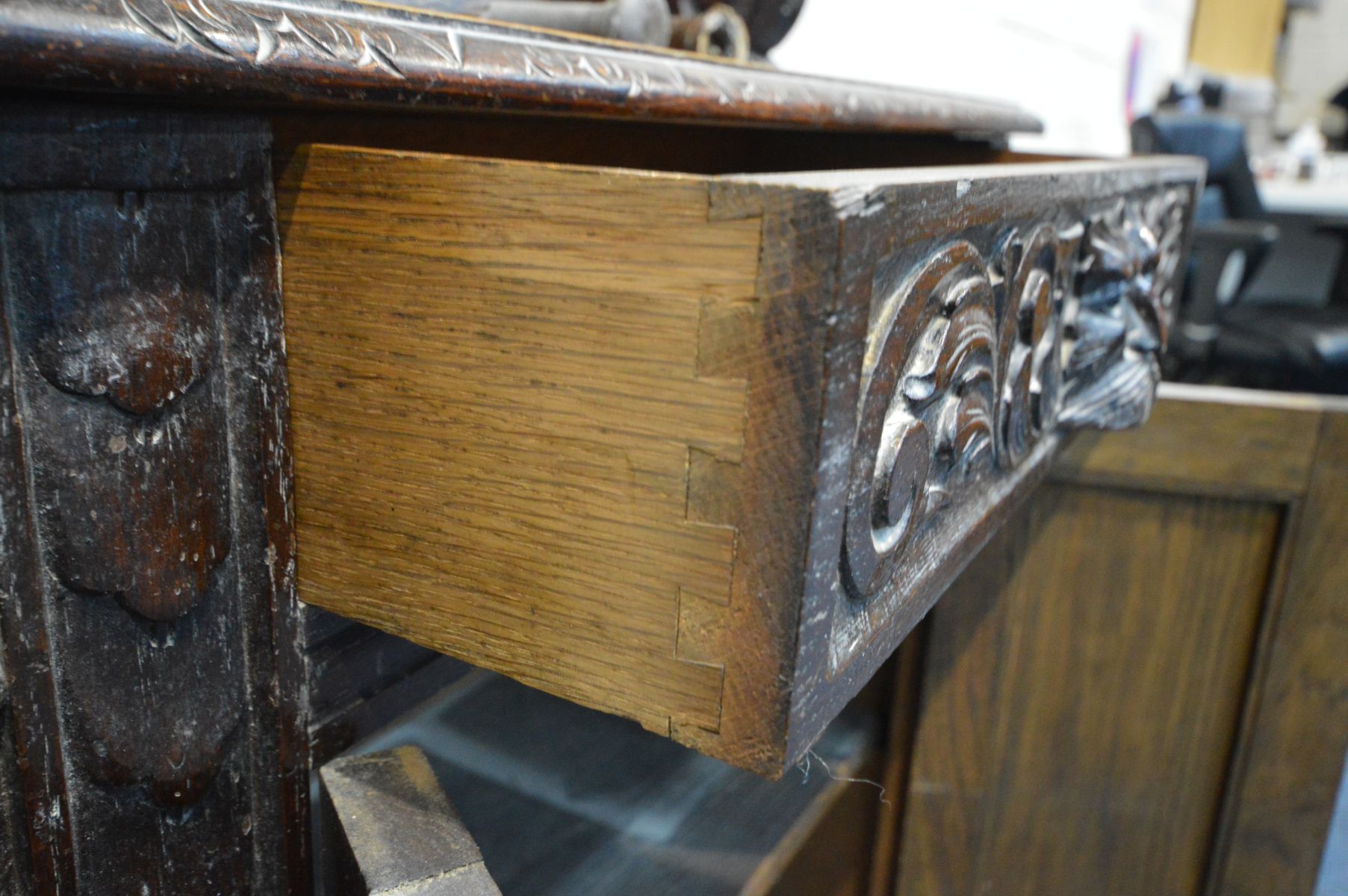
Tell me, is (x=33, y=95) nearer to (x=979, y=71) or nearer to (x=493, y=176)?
(x=493, y=176)

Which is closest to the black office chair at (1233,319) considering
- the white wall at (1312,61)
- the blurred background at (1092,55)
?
the blurred background at (1092,55)

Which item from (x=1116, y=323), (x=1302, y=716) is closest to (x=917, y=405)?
(x=1116, y=323)

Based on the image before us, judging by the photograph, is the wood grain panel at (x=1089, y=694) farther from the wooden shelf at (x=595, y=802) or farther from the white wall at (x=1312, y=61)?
the white wall at (x=1312, y=61)

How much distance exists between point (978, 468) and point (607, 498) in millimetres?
264

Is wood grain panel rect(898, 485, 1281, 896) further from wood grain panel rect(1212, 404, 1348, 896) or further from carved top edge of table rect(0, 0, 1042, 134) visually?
carved top edge of table rect(0, 0, 1042, 134)

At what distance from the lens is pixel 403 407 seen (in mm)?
438

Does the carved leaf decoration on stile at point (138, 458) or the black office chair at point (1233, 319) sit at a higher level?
the carved leaf decoration on stile at point (138, 458)

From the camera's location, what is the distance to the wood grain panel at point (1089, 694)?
1.04 m

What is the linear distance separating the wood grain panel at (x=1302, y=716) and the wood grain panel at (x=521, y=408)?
2.84 ft

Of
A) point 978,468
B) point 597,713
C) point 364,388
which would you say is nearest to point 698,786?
point 597,713

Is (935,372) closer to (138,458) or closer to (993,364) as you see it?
(993,364)

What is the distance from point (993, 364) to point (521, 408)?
0.25 meters

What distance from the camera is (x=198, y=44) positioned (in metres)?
0.34

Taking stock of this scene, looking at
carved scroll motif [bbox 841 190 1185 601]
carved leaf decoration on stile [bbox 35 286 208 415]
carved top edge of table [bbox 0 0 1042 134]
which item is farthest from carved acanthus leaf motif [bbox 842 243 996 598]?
carved leaf decoration on stile [bbox 35 286 208 415]
